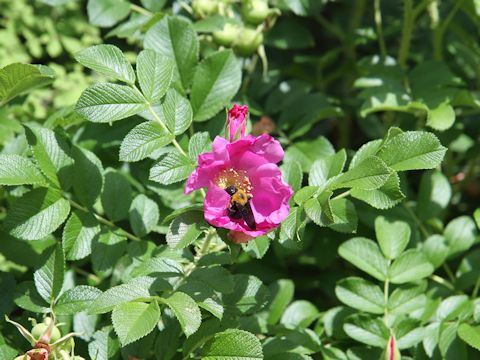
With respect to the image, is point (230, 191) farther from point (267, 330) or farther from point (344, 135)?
point (344, 135)

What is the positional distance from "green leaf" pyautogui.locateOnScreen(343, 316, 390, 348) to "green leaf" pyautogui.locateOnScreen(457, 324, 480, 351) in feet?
0.46

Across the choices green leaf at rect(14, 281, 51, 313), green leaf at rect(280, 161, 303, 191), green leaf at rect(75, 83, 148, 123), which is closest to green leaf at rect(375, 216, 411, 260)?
green leaf at rect(280, 161, 303, 191)

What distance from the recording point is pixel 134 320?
44.1 inches

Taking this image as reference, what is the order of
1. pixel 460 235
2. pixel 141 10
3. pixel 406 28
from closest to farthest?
1. pixel 460 235
2. pixel 141 10
3. pixel 406 28

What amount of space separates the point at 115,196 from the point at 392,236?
0.60 m

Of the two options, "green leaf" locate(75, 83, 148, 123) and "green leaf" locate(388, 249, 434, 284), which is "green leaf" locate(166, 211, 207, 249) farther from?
"green leaf" locate(388, 249, 434, 284)

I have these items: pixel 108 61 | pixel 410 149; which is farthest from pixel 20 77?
pixel 410 149

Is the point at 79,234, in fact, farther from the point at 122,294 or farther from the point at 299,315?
the point at 299,315

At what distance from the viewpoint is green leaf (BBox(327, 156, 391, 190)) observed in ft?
3.91

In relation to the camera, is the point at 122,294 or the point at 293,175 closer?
the point at 122,294

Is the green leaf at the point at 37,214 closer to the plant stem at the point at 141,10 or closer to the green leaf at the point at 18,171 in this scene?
the green leaf at the point at 18,171

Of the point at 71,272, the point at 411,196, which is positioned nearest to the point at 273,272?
the point at 411,196

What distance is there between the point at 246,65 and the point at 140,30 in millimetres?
424

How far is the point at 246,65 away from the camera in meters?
2.12
